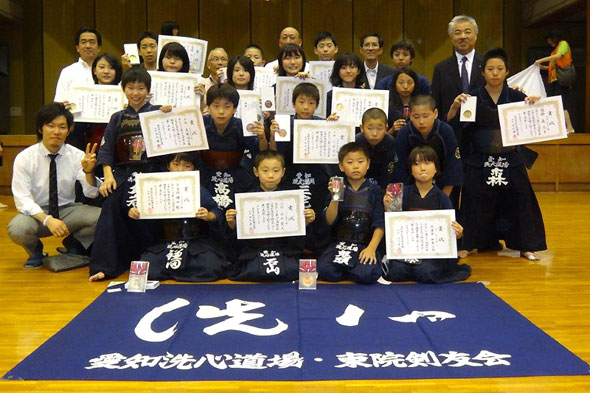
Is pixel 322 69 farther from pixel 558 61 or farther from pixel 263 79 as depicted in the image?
pixel 558 61

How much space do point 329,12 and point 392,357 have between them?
1071cm

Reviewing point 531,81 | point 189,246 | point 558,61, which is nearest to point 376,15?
point 558,61

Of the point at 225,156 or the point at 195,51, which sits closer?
the point at 225,156

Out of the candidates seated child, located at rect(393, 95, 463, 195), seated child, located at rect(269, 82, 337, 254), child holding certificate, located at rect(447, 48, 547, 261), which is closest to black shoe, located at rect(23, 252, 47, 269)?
seated child, located at rect(269, 82, 337, 254)

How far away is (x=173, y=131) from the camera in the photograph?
15.7ft

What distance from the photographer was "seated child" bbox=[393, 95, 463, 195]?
4938mm

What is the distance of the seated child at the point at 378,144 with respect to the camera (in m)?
4.91

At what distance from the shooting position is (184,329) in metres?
3.44

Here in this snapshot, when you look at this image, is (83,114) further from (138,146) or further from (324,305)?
(324,305)

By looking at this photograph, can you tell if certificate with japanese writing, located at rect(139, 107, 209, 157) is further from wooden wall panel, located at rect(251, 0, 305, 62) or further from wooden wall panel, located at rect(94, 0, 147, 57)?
wooden wall panel, located at rect(94, 0, 147, 57)

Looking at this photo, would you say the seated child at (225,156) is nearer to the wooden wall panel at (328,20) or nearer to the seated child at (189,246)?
the seated child at (189,246)

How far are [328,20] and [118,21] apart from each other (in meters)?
4.35

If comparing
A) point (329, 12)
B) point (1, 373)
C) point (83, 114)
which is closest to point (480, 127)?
point (83, 114)

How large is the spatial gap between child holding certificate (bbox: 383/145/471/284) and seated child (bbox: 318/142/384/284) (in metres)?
0.17
